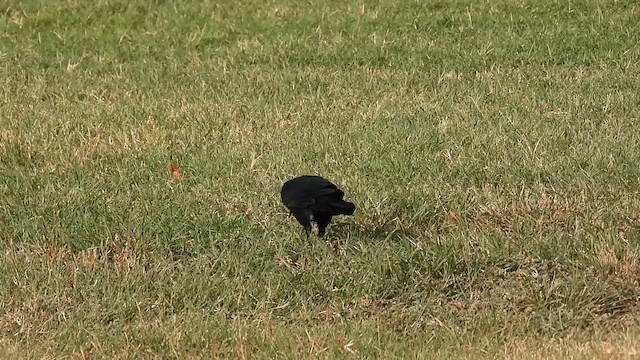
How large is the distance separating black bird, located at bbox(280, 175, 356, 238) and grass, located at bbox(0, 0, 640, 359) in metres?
0.27

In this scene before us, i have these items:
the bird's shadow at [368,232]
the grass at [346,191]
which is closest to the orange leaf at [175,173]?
the grass at [346,191]

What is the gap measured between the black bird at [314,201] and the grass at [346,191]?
0.27m

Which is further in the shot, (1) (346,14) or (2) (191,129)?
(1) (346,14)

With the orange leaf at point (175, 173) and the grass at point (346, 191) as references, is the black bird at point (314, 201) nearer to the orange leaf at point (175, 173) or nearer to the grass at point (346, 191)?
the grass at point (346, 191)

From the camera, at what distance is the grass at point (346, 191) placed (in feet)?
14.1

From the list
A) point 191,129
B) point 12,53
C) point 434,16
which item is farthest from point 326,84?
point 12,53

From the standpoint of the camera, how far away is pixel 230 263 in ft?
15.9

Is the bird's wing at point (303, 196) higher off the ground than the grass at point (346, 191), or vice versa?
the bird's wing at point (303, 196)

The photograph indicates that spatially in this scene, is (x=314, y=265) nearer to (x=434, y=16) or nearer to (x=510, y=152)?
(x=510, y=152)

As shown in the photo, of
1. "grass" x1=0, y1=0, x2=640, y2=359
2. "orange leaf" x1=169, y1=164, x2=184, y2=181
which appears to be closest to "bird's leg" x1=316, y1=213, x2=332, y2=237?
"grass" x1=0, y1=0, x2=640, y2=359

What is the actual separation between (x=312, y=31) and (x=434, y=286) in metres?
6.06

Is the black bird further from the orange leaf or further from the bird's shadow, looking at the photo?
the orange leaf

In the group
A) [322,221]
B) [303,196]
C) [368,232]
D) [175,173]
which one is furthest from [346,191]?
[175,173]

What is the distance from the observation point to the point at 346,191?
5.64 m
